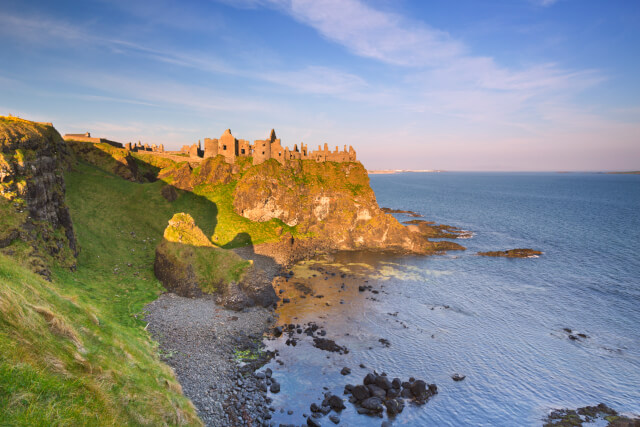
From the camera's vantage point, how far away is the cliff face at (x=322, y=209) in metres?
79.5

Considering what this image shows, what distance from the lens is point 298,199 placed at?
84.2 m

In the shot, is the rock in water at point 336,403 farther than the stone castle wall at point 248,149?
No

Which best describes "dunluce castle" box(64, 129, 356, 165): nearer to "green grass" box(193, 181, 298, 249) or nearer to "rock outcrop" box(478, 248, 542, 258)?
"green grass" box(193, 181, 298, 249)

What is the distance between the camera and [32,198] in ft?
121

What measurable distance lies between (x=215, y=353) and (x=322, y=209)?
56708 mm

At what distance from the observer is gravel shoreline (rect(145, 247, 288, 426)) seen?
2581cm

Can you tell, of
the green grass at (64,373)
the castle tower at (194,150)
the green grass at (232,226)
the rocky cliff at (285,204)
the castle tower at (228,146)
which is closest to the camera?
the green grass at (64,373)

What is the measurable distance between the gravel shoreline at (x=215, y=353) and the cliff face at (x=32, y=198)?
13836mm

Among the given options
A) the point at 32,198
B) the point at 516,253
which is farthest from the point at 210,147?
the point at 516,253

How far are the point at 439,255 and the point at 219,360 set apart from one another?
6087cm

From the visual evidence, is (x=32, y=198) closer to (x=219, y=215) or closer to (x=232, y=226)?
(x=232, y=226)

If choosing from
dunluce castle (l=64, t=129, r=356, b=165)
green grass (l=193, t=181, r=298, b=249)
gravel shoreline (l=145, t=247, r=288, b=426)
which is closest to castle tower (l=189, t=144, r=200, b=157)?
dunluce castle (l=64, t=129, r=356, b=165)

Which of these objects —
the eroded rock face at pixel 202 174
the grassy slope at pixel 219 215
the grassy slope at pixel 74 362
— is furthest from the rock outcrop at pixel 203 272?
the eroded rock face at pixel 202 174

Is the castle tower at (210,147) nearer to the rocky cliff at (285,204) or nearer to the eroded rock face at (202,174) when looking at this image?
the eroded rock face at (202,174)
